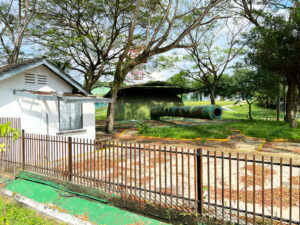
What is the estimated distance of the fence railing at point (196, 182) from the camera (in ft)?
13.0

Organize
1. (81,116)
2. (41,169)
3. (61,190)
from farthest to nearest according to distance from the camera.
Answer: (81,116) → (41,169) → (61,190)

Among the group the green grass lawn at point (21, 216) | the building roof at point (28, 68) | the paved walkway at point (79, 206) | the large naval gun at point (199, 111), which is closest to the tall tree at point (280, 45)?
the large naval gun at point (199, 111)

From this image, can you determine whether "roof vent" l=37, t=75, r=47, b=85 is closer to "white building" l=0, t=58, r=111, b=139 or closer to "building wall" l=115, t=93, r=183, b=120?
"white building" l=0, t=58, r=111, b=139

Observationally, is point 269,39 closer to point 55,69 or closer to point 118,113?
point 55,69

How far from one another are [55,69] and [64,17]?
27.2 ft

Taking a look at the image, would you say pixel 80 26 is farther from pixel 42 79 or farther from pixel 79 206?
pixel 79 206

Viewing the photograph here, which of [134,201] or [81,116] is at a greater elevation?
[81,116]

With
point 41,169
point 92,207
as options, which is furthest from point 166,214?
point 41,169

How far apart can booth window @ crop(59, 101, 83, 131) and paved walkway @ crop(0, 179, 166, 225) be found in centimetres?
369

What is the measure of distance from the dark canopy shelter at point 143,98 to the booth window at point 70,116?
14515 millimetres

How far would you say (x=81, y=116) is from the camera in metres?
10.9

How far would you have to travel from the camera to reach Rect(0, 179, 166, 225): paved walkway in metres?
4.63

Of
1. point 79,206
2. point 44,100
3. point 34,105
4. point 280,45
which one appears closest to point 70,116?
point 44,100

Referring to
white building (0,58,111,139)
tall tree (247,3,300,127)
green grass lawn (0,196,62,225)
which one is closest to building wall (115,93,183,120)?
tall tree (247,3,300,127)
